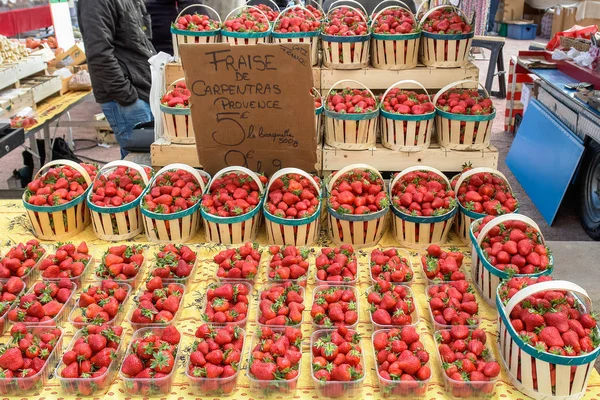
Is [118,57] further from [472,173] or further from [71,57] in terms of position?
[472,173]

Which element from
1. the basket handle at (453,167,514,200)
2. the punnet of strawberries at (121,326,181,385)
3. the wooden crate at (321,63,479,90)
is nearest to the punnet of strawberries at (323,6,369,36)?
the wooden crate at (321,63,479,90)

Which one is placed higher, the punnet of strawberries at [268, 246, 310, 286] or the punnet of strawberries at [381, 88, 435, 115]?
the punnet of strawberries at [381, 88, 435, 115]

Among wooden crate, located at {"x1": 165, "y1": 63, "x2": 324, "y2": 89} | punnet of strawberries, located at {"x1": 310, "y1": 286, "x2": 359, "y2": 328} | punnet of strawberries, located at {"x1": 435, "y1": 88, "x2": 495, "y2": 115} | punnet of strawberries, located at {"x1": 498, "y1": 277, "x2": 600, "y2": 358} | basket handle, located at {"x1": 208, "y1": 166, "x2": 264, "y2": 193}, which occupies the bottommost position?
punnet of strawberries, located at {"x1": 310, "y1": 286, "x2": 359, "y2": 328}

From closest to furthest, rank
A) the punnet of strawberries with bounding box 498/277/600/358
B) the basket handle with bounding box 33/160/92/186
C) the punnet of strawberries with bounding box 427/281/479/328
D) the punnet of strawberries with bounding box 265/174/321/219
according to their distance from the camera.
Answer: the punnet of strawberries with bounding box 498/277/600/358
the punnet of strawberries with bounding box 427/281/479/328
the punnet of strawberries with bounding box 265/174/321/219
the basket handle with bounding box 33/160/92/186

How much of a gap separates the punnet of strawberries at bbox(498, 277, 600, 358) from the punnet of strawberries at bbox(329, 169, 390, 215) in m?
0.73

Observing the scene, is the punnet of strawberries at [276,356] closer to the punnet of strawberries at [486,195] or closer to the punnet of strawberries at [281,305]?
the punnet of strawberries at [281,305]

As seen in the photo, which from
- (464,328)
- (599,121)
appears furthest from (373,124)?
(599,121)

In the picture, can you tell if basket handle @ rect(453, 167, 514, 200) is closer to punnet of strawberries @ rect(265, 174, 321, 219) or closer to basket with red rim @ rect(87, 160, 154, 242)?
punnet of strawberries @ rect(265, 174, 321, 219)

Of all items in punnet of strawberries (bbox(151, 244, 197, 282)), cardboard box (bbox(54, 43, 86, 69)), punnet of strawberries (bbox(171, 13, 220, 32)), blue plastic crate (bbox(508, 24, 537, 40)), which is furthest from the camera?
blue plastic crate (bbox(508, 24, 537, 40))

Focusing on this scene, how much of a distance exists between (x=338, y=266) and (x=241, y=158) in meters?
0.84

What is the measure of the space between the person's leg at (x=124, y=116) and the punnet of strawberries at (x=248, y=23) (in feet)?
3.93

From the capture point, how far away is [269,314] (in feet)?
6.20

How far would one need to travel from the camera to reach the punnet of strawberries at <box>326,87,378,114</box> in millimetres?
2904

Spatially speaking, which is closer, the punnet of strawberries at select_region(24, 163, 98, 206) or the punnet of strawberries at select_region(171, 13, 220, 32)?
the punnet of strawberries at select_region(24, 163, 98, 206)
